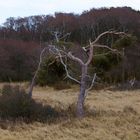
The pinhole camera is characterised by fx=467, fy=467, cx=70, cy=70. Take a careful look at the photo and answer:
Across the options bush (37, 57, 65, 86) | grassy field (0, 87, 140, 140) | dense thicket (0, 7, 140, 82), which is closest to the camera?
grassy field (0, 87, 140, 140)

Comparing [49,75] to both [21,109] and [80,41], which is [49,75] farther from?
[80,41]

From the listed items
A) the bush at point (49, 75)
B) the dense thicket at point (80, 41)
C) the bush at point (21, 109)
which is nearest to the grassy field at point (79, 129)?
the bush at point (21, 109)

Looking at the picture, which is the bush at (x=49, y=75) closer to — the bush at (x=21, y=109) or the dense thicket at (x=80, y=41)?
the dense thicket at (x=80, y=41)

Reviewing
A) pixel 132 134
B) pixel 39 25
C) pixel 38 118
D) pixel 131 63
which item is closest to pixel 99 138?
pixel 132 134

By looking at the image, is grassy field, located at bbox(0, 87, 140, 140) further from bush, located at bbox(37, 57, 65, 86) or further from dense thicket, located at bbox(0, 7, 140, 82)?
dense thicket, located at bbox(0, 7, 140, 82)

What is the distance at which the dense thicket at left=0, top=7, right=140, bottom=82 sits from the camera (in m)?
36.9

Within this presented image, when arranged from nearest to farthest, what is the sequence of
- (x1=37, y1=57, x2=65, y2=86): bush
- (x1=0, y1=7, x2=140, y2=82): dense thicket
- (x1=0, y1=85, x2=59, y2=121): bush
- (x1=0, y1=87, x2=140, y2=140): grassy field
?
(x1=0, y1=87, x2=140, y2=140): grassy field → (x1=0, y1=85, x2=59, y2=121): bush → (x1=37, y1=57, x2=65, y2=86): bush → (x1=0, y1=7, x2=140, y2=82): dense thicket

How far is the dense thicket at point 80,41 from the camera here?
36.9 metres

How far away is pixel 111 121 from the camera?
13398mm

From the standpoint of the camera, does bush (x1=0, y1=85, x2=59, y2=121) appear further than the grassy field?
Yes

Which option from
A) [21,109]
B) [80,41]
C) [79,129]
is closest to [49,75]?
[21,109]

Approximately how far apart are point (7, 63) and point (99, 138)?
1343 inches

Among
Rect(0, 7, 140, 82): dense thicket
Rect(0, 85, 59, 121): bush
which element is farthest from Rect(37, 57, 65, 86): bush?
Rect(0, 85, 59, 121): bush

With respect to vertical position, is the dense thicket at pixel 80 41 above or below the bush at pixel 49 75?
above
